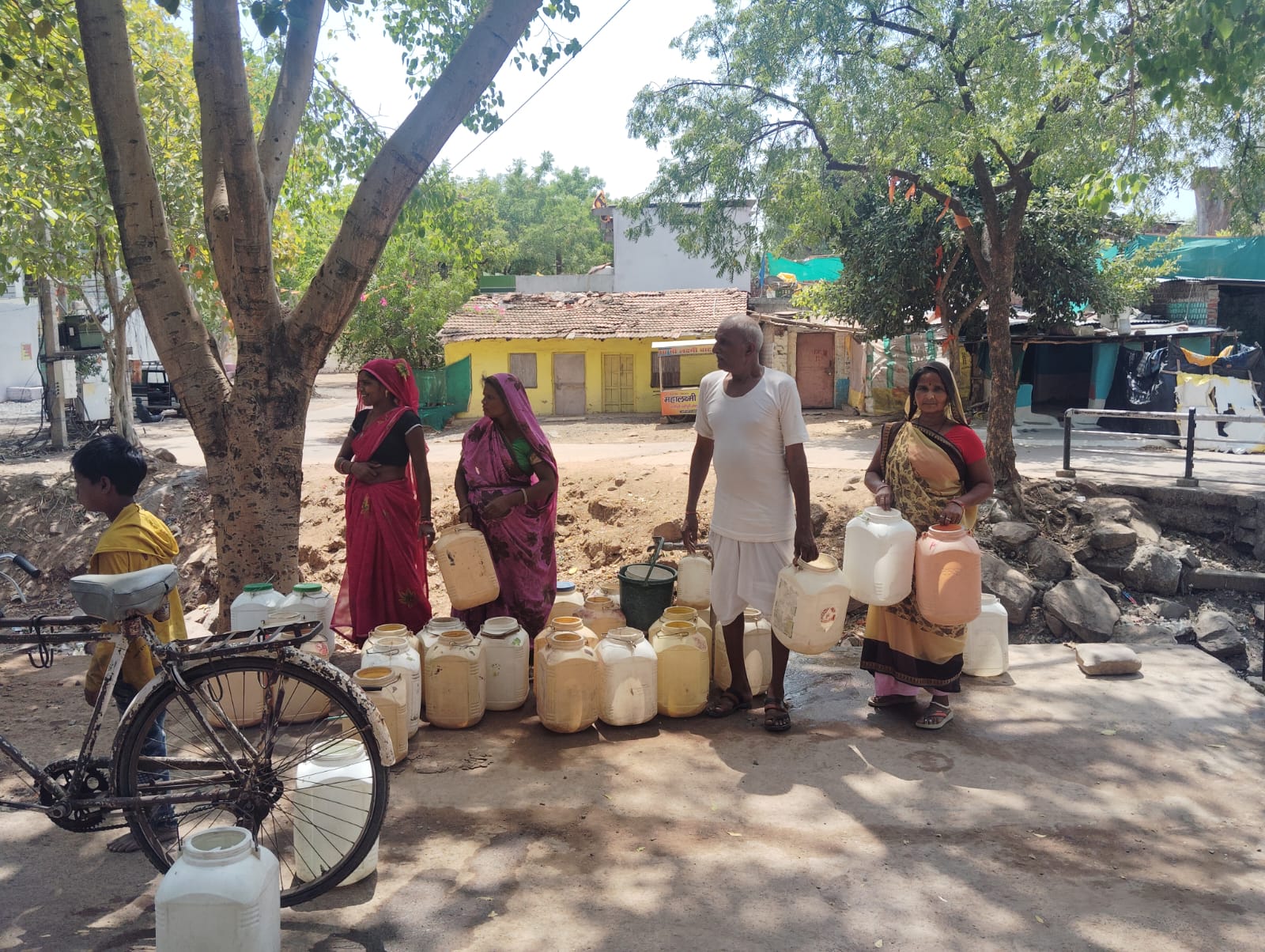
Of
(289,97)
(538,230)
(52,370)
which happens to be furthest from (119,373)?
(538,230)

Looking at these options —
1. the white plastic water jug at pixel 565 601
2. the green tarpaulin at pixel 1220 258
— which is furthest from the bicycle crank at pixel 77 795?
the green tarpaulin at pixel 1220 258

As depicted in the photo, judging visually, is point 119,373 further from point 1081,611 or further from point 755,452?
point 1081,611

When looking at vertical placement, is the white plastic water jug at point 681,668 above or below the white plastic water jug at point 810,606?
below

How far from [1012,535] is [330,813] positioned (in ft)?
26.3

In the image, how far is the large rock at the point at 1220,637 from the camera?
8055 millimetres

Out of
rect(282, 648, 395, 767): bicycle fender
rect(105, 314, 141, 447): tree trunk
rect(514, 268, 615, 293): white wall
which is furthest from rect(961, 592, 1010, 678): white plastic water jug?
rect(514, 268, 615, 293): white wall

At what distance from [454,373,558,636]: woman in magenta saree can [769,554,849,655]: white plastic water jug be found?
54.5 inches

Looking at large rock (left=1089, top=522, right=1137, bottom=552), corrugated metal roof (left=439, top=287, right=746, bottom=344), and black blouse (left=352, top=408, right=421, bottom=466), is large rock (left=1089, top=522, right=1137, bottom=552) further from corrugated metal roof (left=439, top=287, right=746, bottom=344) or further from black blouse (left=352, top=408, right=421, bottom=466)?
corrugated metal roof (left=439, top=287, right=746, bottom=344)

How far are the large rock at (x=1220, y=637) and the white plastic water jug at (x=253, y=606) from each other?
24.4ft

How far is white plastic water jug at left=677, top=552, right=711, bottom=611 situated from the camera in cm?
530

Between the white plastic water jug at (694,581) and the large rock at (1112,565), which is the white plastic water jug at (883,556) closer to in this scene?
the white plastic water jug at (694,581)

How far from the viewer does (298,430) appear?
462 cm

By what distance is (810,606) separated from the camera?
4094 mm

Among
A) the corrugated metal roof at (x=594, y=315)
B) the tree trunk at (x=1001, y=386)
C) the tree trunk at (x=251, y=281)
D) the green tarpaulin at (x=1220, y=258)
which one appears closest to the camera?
the tree trunk at (x=251, y=281)
